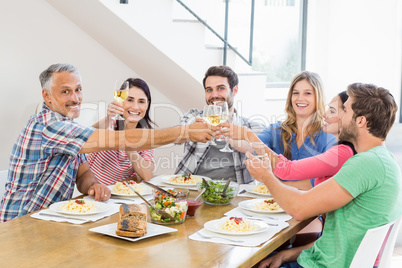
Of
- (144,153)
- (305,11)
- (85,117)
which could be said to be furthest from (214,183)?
(305,11)

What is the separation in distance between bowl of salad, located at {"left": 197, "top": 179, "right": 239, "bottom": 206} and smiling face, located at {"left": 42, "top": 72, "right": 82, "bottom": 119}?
0.84 metres

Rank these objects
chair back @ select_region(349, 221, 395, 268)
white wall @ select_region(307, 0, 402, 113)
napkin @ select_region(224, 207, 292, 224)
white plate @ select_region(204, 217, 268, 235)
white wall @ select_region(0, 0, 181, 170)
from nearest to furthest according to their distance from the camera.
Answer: chair back @ select_region(349, 221, 395, 268), white plate @ select_region(204, 217, 268, 235), napkin @ select_region(224, 207, 292, 224), white wall @ select_region(0, 0, 181, 170), white wall @ select_region(307, 0, 402, 113)

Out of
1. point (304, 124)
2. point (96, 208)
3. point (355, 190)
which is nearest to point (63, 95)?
point (96, 208)

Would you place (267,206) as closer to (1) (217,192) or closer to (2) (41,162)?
(1) (217,192)

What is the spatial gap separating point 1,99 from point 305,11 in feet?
10.5

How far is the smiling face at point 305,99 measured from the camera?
3.06m

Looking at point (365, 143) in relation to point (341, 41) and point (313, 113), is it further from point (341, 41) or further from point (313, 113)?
point (341, 41)

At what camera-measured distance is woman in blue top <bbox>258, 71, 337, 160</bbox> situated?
9.87ft

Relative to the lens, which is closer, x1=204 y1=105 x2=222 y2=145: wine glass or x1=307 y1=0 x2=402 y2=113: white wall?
x1=204 y1=105 x2=222 y2=145: wine glass

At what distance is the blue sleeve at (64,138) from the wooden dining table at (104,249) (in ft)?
1.61

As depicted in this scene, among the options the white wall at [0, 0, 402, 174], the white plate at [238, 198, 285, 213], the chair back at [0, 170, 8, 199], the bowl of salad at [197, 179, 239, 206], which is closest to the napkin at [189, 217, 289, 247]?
the white plate at [238, 198, 285, 213]

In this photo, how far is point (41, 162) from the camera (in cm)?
248

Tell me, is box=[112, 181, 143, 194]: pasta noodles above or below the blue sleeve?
below

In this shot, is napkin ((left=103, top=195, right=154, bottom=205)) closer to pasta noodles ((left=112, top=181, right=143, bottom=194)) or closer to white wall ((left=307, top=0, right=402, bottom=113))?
pasta noodles ((left=112, top=181, right=143, bottom=194))
